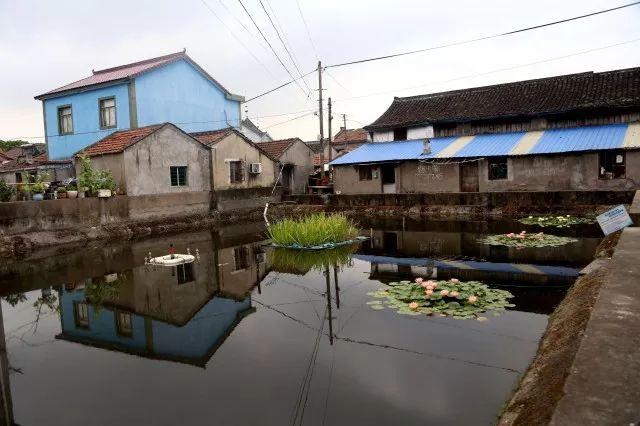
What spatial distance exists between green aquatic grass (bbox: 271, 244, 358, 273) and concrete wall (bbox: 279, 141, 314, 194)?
49.7 feet

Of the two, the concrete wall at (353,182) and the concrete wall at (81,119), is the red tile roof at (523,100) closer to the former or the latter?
the concrete wall at (353,182)

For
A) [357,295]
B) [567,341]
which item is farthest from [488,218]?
[567,341]

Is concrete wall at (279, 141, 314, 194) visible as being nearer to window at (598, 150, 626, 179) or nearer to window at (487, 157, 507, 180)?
window at (487, 157, 507, 180)

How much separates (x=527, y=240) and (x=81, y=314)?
11.0m

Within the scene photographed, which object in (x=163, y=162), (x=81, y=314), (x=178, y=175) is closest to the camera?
(x=81, y=314)

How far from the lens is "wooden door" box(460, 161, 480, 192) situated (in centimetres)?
2241

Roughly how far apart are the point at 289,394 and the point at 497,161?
65.2 ft

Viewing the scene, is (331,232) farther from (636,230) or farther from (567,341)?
(567,341)

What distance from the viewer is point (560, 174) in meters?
20.1

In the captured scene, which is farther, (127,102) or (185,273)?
(127,102)

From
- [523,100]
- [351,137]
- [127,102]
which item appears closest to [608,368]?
[127,102]

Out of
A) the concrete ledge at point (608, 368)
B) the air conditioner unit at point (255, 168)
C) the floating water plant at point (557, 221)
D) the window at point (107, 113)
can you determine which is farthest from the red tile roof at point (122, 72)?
the concrete ledge at point (608, 368)

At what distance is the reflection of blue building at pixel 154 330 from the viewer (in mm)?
6219

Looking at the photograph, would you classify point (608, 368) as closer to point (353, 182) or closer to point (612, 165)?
point (612, 165)
